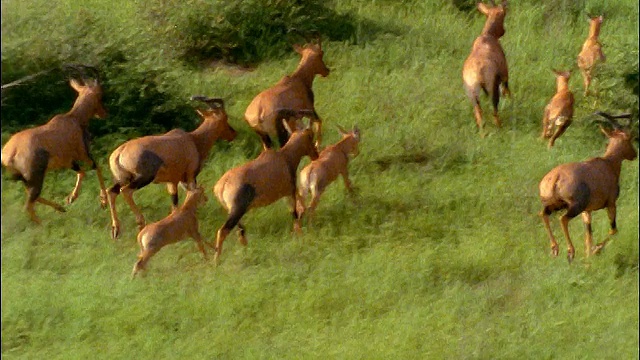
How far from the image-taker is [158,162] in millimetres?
9797

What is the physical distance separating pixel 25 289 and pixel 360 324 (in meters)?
2.62

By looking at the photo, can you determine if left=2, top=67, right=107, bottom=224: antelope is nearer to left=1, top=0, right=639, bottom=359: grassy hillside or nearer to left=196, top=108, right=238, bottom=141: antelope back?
left=1, top=0, right=639, bottom=359: grassy hillside

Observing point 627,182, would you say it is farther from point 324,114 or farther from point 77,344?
point 77,344

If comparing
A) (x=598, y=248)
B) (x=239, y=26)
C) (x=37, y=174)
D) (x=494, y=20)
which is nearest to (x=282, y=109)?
(x=37, y=174)

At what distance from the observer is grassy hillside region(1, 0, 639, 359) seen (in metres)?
8.72

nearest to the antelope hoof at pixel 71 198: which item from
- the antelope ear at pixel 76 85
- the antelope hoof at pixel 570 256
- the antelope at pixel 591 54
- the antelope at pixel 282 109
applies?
the antelope ear at pixel 76 85

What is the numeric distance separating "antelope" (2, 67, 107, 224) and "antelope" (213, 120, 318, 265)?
4.15 ft

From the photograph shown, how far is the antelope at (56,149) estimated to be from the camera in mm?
9734

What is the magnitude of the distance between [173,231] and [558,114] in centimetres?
406

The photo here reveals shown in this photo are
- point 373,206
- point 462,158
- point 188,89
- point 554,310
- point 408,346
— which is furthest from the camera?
point 188,89

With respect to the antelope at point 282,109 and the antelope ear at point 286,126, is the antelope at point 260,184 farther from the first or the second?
the antelope at point 282,109

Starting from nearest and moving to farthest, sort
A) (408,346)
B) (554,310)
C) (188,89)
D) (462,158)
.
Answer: (408,346), (554,310), (462,158), (188,89)

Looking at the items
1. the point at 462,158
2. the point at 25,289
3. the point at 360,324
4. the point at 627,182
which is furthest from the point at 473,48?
the point at 25,289

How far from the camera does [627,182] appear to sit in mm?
10812
